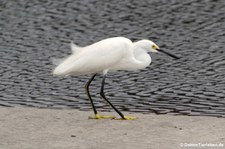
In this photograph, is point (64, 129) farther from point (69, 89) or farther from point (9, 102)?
point (69, 89)

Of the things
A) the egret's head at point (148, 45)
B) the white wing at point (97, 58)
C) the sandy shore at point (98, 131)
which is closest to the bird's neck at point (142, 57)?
the egret's head at point (148, 45)

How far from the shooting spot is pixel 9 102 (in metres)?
11.3

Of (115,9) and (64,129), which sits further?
(115,9)

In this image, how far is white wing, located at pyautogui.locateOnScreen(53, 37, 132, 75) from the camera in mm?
9734

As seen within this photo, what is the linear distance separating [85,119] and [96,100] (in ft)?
5.40

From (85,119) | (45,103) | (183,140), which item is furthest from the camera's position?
(45,103)

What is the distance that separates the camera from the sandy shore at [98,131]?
26.8ft

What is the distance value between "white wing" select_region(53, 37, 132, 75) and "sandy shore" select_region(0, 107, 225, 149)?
0.65 m

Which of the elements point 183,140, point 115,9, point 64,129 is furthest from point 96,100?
point 115,9

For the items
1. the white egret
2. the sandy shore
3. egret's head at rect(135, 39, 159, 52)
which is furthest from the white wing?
the sandy shore

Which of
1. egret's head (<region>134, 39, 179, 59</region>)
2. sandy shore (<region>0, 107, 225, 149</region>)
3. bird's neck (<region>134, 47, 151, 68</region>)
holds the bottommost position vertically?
sandy shore (<region>0, 107, 225, 149</region>)

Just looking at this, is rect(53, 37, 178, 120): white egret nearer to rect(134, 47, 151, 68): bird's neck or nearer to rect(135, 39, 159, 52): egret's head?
rect(135, 39, 159, 52): egret's head

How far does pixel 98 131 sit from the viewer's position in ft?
29.4

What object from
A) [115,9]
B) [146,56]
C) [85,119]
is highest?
[146,56]
